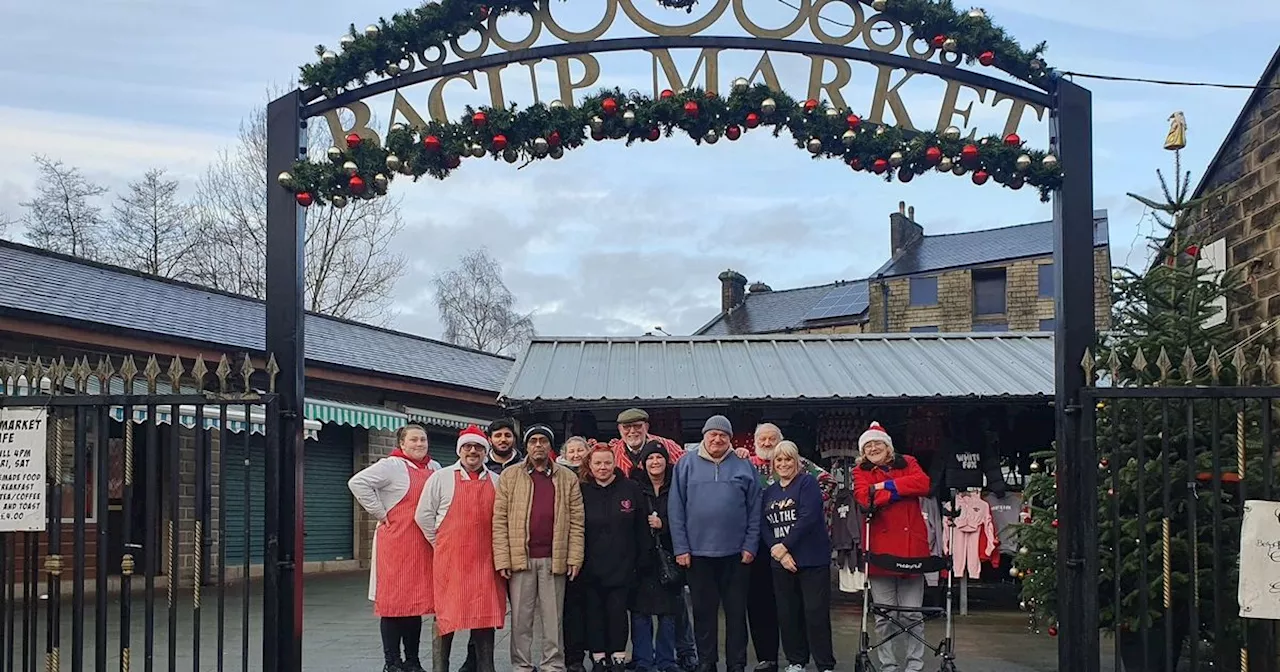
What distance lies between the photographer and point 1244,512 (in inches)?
204

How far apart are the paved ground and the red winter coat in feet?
4.95

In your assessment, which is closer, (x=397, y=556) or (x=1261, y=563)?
(x=1261, y=563)

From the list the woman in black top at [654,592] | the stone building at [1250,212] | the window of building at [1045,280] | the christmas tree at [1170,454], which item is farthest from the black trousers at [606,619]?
the window of building at [1045,280]

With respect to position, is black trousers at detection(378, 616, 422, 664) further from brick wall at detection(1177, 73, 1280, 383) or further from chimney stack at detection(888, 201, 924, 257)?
chimney stack at detection(888, 201, 924, 257)

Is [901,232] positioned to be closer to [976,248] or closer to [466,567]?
[976,248]

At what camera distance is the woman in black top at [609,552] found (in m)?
7.29

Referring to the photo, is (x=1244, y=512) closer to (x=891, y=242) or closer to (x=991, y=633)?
(x=991, y=633)

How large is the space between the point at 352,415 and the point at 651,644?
369 inches

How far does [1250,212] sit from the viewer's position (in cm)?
718

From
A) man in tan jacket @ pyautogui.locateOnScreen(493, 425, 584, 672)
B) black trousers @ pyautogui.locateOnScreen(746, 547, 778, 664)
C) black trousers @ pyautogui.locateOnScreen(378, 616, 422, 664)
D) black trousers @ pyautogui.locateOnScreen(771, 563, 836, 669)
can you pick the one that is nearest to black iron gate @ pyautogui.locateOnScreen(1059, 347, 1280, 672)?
black trousers @ pyautogui.locateOnScreen(771, 563, 836, 669)

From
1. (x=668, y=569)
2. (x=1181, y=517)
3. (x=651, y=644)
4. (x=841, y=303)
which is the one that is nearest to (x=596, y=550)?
(x=668, y=569)

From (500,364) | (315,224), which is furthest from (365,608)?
(315,224)

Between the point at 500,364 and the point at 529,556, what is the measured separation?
16994 millimetres

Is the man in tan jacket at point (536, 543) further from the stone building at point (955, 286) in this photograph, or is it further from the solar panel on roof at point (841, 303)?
the solar panel on roof at point (841, 303)
